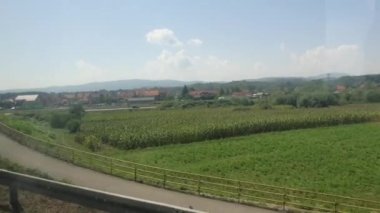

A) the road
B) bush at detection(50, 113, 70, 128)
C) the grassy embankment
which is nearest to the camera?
the grassy embankment

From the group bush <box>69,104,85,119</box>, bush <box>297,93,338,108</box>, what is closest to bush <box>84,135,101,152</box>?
bush <box>69,104,85,119</box>

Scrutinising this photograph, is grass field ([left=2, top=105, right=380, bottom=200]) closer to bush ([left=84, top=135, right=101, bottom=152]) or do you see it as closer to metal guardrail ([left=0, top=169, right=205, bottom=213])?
bush ([left=84, top=135, right=101, bottom=152])

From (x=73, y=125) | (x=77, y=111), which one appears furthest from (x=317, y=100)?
(x=73, y=125)

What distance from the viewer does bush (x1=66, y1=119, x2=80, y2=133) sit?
25.5m

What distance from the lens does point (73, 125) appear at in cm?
2619

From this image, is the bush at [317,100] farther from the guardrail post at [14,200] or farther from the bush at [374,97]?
the guardrail post at [14,200]

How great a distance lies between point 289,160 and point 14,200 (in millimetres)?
20847

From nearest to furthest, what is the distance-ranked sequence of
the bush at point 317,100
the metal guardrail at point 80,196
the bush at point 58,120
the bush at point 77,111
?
the metal guardrail at point 80,196, the bush at point 58,120, the bush at point 77,111, the bush at point 317,100

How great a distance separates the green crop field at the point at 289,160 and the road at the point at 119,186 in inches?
272

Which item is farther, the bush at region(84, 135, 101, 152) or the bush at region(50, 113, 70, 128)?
the bush at region(50, 113, 70, 128)

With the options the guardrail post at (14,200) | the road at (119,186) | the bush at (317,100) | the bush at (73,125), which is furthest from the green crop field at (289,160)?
the bush at (317,100)

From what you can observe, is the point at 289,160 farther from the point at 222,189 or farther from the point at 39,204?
the point at 39,204

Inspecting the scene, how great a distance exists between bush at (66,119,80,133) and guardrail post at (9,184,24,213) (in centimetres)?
1927

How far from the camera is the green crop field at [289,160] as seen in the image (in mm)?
19406
